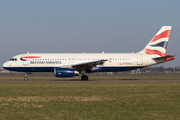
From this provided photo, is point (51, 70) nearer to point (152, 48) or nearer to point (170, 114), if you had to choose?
point (152, 48)

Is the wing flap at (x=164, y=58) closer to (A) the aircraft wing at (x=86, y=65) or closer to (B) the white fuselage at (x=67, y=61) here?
(B) the white fuselage at (x=67, y=61)

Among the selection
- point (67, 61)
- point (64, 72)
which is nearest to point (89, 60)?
point (67, 61)

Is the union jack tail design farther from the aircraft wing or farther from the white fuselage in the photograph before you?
the aircraft wing

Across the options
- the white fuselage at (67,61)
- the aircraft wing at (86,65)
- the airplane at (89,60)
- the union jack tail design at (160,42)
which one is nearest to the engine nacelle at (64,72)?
Result: the aircraft wing at (86,65)

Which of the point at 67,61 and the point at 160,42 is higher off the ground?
the point at 160,42

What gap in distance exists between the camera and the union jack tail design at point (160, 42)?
37156 millimetres

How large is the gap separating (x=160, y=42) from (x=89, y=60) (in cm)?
1137

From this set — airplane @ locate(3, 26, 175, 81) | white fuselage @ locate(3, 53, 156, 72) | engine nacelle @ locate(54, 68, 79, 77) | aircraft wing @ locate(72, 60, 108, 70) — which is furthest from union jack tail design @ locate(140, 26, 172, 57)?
engine nacelle @ locate(54, 68, 79, 77)

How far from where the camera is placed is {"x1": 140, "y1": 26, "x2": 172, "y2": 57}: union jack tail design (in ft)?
122

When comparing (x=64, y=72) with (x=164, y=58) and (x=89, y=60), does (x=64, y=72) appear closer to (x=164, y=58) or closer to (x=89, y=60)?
(x=89, y=60)

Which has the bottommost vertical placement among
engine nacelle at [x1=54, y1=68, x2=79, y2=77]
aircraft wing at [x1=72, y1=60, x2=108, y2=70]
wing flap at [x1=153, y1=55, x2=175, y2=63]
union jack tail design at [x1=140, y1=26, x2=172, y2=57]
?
Answer: engine nacelle at [x1=54, y1=68, x2=79, y2=77]

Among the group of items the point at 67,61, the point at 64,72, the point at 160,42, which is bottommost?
the point at 64,72

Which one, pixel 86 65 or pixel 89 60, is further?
pixel 89 60

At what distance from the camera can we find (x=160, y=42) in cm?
3719
